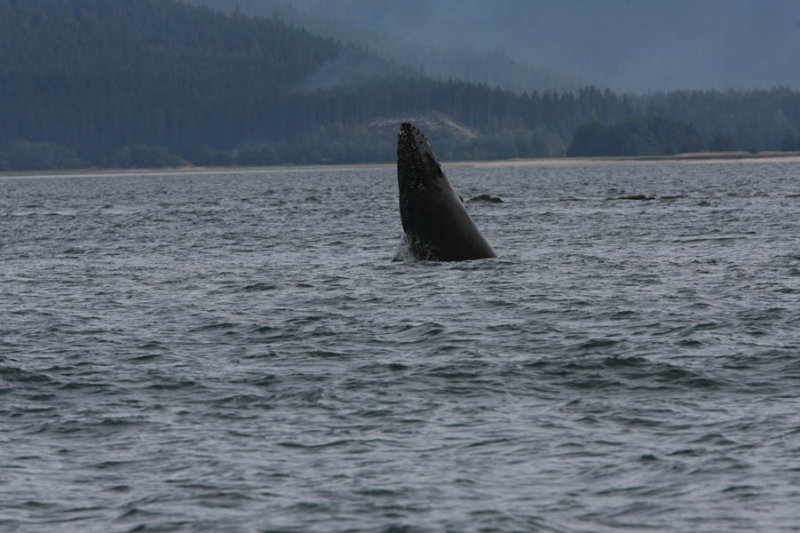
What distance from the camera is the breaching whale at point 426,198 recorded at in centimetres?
2464

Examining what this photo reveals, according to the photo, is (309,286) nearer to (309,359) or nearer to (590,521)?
(309,359)

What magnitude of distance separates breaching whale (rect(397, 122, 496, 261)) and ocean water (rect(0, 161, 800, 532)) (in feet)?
2.71

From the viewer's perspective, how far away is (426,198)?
2461cm

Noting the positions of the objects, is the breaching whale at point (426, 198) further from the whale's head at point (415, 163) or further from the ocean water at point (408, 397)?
the ocean water at point (408, 397)

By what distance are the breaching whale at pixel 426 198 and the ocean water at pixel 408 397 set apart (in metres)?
0.83

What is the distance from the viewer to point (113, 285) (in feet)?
86.3

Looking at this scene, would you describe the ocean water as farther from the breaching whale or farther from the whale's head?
the whale's head

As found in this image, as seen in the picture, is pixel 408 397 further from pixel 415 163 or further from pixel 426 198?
pixel 415 163

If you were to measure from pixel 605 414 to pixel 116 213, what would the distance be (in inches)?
2210

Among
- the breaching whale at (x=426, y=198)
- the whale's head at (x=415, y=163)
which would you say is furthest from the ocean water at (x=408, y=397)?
the whale's head at (x=415, y=163)

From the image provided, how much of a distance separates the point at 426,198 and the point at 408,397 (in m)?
11.3

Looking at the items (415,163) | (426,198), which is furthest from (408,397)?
(415,163)

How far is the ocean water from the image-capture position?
9930mm

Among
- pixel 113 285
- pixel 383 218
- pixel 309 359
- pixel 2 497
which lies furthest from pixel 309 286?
pixel 383 218
